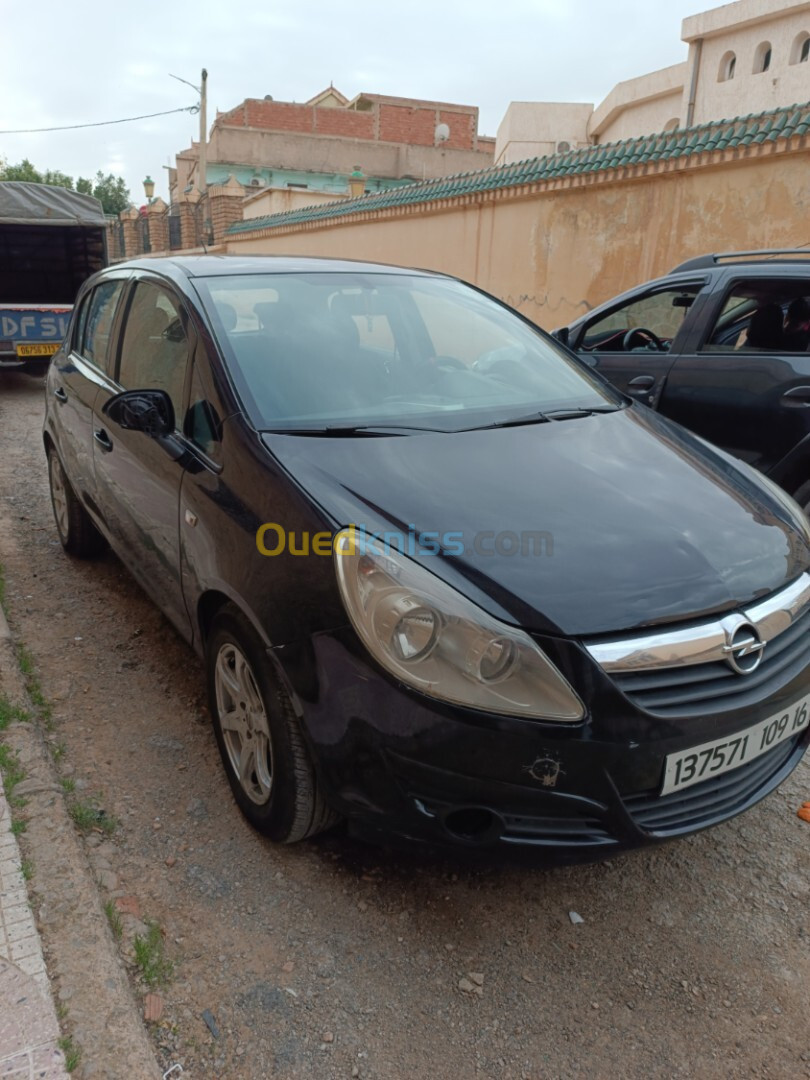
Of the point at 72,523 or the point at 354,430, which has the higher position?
the point at 354,430

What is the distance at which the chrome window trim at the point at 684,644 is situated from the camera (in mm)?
1730

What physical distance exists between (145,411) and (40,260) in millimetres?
10707

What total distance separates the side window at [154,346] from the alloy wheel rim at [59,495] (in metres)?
1.25

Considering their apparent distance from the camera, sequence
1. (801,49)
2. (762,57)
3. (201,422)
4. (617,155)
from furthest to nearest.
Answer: (762,57)
(801,49)
(617,155)
(201,422)

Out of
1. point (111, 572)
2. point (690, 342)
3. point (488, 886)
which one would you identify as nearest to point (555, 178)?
point (690, 342)

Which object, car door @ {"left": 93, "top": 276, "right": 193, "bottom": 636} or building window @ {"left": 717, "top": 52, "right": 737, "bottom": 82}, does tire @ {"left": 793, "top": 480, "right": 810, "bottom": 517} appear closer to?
car door @ {"left": 93, "top": 276, "right": 193, "bottom": 636}

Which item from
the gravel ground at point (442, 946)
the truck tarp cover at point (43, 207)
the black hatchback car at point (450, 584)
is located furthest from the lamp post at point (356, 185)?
the gravel ground at point (442, 946)

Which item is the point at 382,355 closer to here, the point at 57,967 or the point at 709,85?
the point at 57,967

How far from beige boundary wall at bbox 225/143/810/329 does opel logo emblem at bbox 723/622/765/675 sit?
7.67 metres

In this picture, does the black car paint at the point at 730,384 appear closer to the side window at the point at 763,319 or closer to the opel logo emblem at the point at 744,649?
the side window at the point at 763,319

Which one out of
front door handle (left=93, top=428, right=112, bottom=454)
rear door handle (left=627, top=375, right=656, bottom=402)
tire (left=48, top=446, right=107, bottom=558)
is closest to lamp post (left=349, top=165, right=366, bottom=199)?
rear door handle (left=627, top=375, right=656, bottom=402)

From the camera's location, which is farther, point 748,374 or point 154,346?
point 748,374

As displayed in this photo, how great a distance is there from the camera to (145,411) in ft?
8.37

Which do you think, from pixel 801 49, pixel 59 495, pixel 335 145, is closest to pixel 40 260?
pixel 59 495
